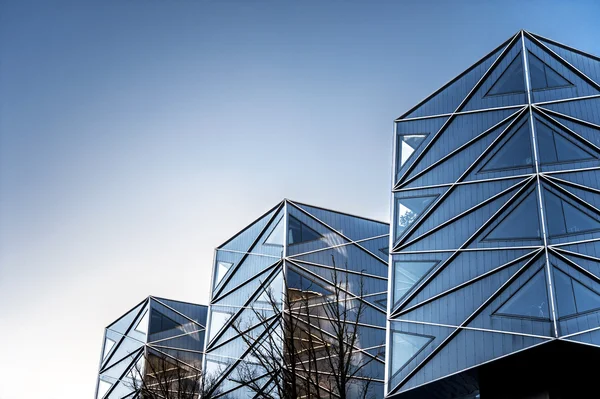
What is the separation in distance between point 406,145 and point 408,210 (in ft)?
11.0

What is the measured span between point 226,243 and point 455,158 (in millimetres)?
17459

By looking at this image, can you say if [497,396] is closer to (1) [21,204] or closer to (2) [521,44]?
(2) [521,44]

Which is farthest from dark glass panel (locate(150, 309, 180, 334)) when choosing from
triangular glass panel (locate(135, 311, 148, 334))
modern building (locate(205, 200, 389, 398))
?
modern building (locate(205, 200, 389, 398))

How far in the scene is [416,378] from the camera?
25422 millimetres

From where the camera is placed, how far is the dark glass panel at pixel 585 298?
22.6 m

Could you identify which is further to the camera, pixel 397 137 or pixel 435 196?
pixel 397 137

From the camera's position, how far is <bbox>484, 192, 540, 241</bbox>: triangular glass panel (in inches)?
974

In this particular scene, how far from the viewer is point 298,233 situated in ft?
125

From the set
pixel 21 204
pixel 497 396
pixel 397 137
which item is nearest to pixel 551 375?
pixel 497 396

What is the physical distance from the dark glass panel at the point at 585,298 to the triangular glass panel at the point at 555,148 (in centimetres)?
495

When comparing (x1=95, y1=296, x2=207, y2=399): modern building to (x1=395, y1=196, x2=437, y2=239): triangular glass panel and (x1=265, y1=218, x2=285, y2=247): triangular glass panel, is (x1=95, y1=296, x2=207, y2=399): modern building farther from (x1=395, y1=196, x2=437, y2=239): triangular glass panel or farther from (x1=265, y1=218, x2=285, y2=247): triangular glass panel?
(x1=395, y1=196, x2=437, y2=239): triangular glass panel

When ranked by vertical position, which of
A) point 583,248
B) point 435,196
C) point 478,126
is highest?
point 478,126

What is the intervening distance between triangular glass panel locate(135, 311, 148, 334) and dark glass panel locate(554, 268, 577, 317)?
1187 inches

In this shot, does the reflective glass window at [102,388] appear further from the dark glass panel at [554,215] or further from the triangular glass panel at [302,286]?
the dark glass panel at [554,215]
